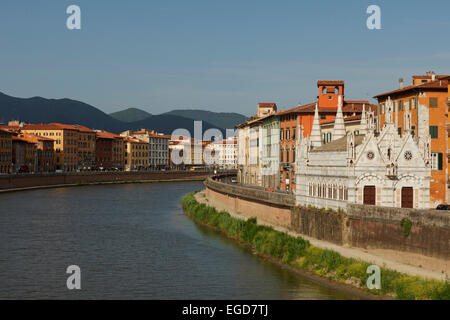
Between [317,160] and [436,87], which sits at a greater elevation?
[436,87]

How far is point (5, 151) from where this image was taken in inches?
5212

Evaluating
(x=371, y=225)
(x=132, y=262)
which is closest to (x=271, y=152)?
Answer: (x=132, y=262)

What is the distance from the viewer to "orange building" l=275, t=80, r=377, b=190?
73.1 meters

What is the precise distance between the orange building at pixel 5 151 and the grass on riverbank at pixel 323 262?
283 feet

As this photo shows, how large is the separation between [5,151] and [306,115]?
258 ft

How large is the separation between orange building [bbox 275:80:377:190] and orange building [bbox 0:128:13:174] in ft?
239

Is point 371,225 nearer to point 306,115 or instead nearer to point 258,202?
point 258,202

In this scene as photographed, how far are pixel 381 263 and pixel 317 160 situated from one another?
39.6 feet

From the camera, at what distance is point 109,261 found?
135 ft

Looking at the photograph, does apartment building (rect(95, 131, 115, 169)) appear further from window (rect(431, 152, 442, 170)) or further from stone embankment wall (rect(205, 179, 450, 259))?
window (rect(431, 152, 442, 170))

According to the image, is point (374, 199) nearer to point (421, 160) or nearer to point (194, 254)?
point (421, 160)

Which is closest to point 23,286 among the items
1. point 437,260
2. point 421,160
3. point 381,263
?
point 381,263
